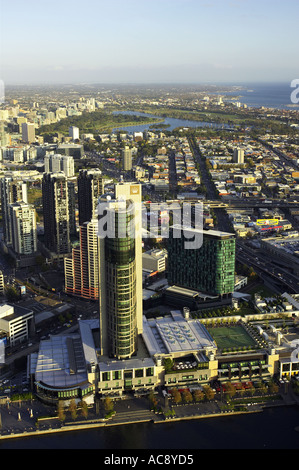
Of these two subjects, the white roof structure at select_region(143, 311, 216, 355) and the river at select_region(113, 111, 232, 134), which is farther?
the river at select_region(113, 111, 232, 134)

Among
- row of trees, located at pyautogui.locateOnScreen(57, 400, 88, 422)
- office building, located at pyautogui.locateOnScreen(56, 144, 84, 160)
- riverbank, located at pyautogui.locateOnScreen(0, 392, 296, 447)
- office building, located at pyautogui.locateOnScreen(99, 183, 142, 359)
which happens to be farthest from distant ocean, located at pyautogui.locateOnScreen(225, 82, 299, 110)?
row of trees, located at pyautogui.locateOnScreen(57, 400, 88, 422)

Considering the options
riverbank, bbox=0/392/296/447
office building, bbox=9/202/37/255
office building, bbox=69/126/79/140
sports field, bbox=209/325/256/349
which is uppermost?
office building, bbox=69/126/79/140

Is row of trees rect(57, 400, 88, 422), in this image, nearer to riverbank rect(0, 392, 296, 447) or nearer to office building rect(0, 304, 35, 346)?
riverbank rect(0, 392, 296, 447)

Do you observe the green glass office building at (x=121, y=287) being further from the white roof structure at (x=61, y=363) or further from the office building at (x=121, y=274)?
the white roof structure at (x=61, y=363)

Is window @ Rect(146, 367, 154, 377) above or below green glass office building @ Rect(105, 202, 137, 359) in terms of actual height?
below
